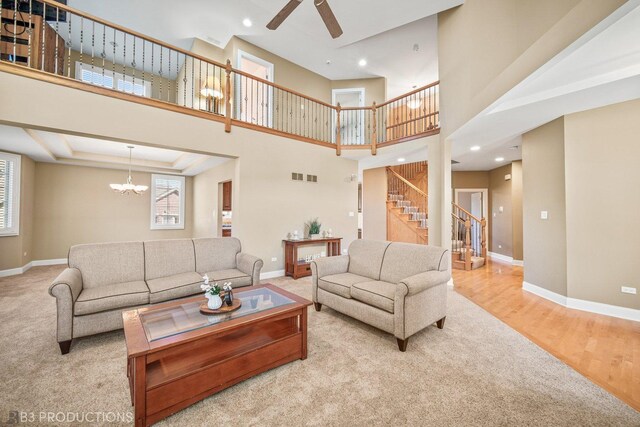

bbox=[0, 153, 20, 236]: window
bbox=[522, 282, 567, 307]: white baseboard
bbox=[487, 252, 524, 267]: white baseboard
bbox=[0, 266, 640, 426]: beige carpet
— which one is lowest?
bbox=[0, 266, 640, 426]: beige carpet

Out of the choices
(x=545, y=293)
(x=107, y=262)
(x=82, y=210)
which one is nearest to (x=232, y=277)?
(x=107, y=262)

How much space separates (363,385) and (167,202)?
783 cm

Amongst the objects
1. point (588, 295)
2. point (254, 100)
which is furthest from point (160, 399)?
point (254, 100)

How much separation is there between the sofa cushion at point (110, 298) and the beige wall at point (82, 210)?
518 centimetres

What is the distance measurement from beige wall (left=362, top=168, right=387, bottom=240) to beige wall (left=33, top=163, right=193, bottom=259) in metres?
6.36

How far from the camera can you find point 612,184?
11.7 feet

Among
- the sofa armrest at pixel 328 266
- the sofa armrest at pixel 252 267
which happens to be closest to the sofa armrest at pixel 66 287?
the sofa armrest at pixel 252 267

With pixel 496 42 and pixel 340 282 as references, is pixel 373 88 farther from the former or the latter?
pixel 340 282

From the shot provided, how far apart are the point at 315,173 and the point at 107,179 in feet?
18.7

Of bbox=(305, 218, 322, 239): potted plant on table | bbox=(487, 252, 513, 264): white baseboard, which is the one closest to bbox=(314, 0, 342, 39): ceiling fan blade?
bbox=(305, 218, 322, 239): potted plant on table

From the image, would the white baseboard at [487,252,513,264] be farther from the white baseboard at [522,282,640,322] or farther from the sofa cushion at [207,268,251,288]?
the sofa cushion at [207,268,251,288]

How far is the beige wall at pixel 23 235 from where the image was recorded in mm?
5227

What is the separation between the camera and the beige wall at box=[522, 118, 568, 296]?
4.02 m

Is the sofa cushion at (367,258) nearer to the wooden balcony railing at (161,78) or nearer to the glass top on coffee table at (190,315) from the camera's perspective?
the glass top on coffee table at (190,315)
